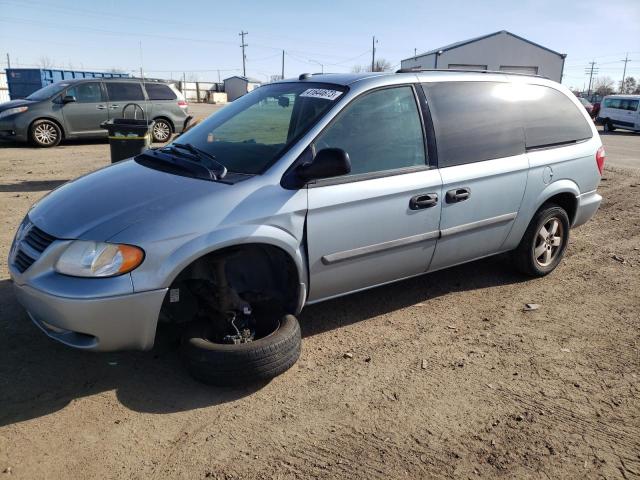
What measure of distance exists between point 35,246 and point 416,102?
8.99 feet

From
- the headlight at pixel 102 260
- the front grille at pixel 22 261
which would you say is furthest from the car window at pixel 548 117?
the front grille at pixel 22 261

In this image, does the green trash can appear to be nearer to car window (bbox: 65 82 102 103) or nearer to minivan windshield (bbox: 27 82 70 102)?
car window (bbox: 65 82 102 103)

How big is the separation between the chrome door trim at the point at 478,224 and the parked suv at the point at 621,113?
1014 inches

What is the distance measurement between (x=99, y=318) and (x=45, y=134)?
12268 millimetres

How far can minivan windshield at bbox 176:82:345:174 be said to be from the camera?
10.9ft

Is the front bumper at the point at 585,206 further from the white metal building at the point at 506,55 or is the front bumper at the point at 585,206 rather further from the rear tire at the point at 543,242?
the white metal building at the point at 506,55

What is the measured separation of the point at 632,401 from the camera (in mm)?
2992

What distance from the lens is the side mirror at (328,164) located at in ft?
9.86

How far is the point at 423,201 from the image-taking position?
11.9ft

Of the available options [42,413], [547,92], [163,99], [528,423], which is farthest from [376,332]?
[163,99]

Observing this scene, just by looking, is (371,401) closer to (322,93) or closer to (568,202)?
(322,93)

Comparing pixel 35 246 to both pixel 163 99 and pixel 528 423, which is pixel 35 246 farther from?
pixel 163 99

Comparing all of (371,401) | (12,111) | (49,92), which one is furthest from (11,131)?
(371,401)

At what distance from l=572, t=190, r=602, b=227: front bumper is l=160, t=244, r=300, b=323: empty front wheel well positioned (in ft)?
10.4
